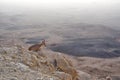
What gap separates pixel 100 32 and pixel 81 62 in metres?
35.7

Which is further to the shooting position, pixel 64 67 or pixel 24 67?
pixel 64 67

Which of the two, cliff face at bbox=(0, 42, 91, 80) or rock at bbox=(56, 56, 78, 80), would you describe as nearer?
cliff face at bbox=(0, 42, 91, 80)

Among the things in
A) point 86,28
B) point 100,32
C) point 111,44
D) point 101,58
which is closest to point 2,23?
point 86,28

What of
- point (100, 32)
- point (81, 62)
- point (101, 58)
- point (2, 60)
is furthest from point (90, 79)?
point (100, 32)

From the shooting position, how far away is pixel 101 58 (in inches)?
2010

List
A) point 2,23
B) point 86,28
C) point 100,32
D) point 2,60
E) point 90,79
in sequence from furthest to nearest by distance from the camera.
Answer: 1. point 2,23
2. point 86,28
3. point 100,32
4. point 90,79
5. point 2,60

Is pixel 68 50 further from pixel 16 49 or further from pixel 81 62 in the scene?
pixel 16 49

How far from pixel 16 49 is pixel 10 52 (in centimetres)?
43

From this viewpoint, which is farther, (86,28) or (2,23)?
(2,23)

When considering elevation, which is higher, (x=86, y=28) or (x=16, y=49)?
(x=86, y=28)

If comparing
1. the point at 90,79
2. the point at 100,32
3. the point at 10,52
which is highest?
the point at 100,32

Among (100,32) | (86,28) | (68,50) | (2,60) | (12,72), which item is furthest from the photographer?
(86,28)

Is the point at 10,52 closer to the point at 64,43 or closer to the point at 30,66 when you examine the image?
the point at 30,66

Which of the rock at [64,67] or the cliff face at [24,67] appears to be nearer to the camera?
the cliff face at [24,67]
